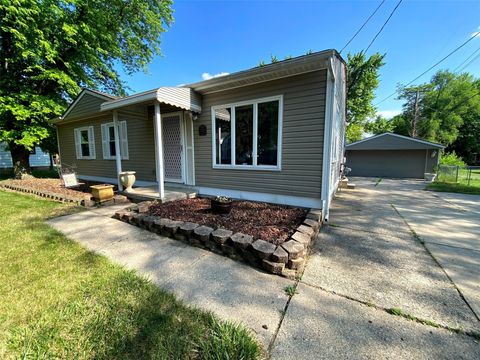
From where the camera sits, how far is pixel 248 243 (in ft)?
9.61

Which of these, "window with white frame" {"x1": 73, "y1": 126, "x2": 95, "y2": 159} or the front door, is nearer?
the front door

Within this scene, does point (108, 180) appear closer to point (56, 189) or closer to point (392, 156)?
point (56, 189)

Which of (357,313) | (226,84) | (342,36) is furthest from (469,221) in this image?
(342,36)

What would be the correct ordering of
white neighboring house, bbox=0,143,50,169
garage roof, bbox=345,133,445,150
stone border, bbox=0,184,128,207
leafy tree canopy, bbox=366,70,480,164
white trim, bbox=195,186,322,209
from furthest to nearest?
leafy tree canopy, bbox=366,70,480,164 → white neighboring house, bbox=0,143,50,169 → garage roof, bbox=345,133,445,150 → stone border, bbox=0,184,128,207 → white trim, bbox=195,186,322,209

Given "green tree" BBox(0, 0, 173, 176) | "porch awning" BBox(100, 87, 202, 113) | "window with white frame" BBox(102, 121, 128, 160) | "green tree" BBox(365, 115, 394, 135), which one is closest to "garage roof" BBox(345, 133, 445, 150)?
"porch awning" BBox(100, 87, 202, 113)

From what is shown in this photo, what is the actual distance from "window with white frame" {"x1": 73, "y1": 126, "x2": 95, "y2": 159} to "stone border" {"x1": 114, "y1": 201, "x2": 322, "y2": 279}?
699 centimetres

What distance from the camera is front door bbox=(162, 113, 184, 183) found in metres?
6.49

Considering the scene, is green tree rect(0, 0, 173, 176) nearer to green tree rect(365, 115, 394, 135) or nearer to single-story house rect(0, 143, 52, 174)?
single-story house rect(0, 143, 52, 174)

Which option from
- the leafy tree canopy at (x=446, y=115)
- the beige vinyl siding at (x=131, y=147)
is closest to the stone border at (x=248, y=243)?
the beige vinyl siding at (x=131, y=147)

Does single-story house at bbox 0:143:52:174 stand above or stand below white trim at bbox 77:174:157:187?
above

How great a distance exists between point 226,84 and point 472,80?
50.1 m

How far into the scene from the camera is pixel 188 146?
625 centimetres

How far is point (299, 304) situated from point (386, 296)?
985mm

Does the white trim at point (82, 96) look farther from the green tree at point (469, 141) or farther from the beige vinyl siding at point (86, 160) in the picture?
the green tree at point (469, 141)
